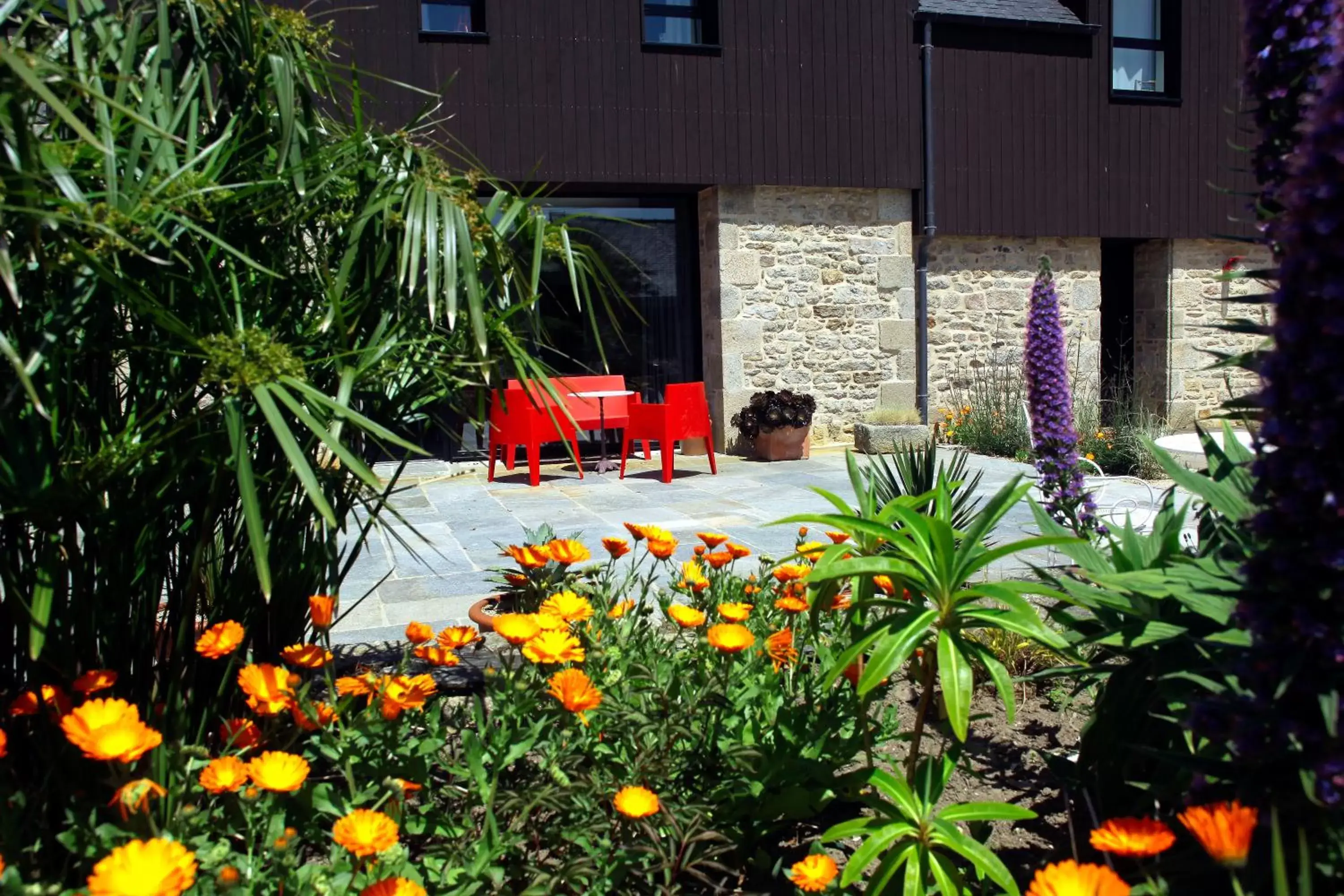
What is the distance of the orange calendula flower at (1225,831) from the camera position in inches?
33.7

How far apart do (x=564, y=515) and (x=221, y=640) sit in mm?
4452

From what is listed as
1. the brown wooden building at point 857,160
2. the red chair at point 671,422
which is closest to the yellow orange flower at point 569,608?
the red chair at point 671,422

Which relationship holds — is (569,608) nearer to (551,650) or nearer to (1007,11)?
(551,650)

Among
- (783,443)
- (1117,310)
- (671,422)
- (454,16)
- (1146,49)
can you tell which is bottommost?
(783,443)

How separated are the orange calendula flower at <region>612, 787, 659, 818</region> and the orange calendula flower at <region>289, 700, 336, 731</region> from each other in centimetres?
43

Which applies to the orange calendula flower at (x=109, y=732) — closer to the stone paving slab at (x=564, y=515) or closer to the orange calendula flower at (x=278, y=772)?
the orange calendula flower at (x=278, y=772)

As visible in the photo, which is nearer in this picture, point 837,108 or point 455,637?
point 455,637

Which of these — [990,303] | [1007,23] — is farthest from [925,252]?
[1007,23]

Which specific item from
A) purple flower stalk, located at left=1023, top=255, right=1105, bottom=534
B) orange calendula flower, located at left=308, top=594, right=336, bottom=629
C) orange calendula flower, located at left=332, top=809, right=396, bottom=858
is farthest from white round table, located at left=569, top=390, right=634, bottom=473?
orange calendula flower, located at left=332, top=809, right=396, bottom=858

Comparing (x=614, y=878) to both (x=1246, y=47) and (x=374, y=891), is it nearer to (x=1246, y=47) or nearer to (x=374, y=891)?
(x=374, y=891)

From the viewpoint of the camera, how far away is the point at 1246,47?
157 centimetres

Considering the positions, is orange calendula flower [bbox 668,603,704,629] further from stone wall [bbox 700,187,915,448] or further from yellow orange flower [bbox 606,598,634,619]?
stone wall [bbox 700,187,915,448]

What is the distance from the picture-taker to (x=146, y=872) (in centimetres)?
88

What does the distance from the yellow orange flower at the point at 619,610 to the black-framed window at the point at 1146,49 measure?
10507mm
